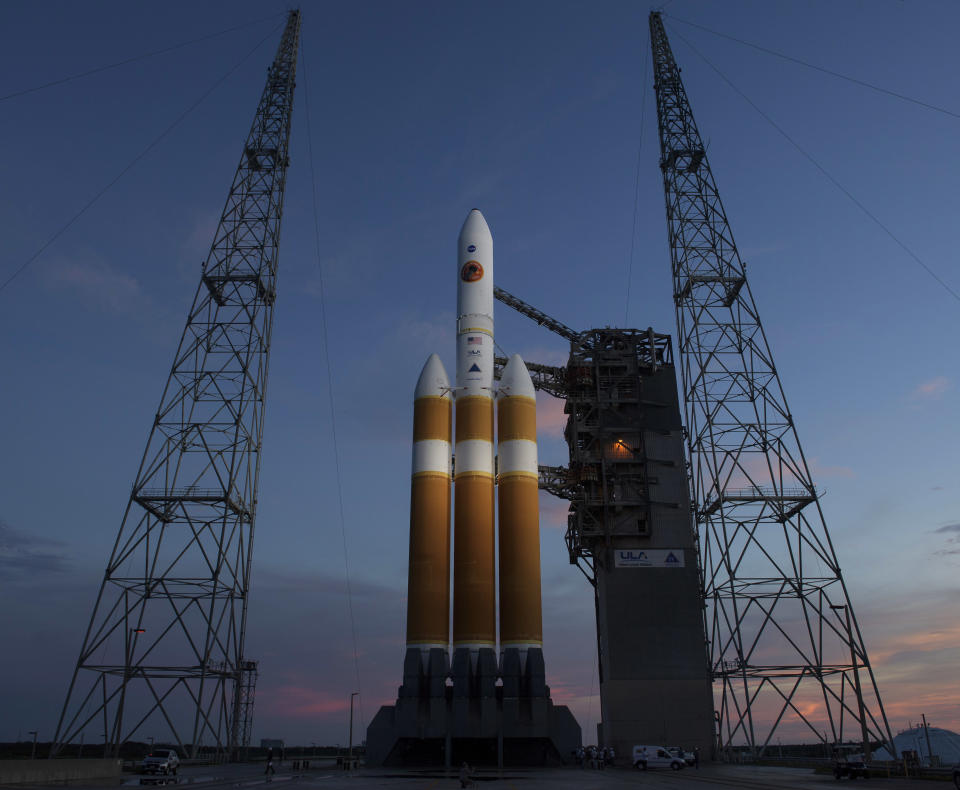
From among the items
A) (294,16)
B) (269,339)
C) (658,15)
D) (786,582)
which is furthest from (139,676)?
(658,15)

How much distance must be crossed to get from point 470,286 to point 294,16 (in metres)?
29.0

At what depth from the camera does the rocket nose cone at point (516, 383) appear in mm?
47594

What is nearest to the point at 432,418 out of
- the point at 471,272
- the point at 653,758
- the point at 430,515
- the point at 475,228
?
the point at 430,515

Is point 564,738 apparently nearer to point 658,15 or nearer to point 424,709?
point 424,709

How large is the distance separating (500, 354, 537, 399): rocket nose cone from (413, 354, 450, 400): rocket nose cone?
354 centimetres

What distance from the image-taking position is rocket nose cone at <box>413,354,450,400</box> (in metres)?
47.6

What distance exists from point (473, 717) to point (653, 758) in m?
10.0

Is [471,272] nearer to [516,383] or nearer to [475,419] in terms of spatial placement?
[516,383]

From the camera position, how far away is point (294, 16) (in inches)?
2421

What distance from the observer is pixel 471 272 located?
1987 inches

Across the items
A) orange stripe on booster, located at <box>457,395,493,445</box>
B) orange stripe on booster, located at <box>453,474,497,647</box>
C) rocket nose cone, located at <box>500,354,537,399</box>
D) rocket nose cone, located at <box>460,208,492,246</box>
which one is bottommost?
orange stripe on booster, located at <box>453,474,497,647</box>

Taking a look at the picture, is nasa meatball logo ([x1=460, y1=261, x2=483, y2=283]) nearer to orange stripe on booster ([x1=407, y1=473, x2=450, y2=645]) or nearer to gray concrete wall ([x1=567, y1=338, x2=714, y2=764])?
gray concrete wall ([x1=567, y1=338, x2=714, y2=764])

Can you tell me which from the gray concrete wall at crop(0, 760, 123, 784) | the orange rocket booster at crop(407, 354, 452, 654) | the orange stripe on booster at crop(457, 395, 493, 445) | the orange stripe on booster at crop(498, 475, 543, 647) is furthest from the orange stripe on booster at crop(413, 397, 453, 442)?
the gray concrete wall at crop(0, 760, 123, 784)

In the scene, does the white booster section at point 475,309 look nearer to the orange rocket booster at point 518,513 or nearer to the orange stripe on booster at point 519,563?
the orange rocket booster at point 518,513
